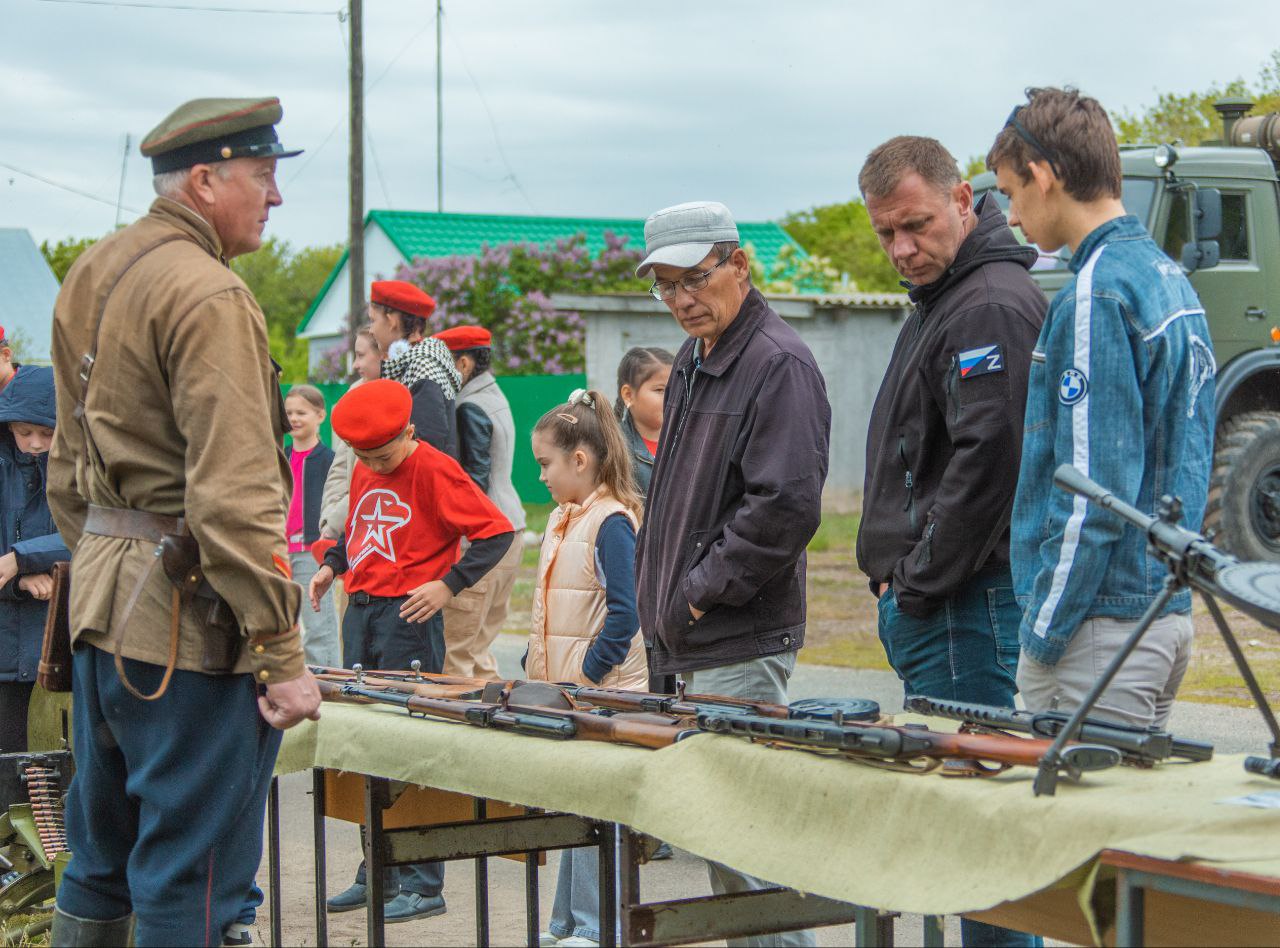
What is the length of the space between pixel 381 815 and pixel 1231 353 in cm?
957

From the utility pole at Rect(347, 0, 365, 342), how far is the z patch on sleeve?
16167 millimetres

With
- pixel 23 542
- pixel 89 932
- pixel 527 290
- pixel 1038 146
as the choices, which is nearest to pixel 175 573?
pixel 89 932

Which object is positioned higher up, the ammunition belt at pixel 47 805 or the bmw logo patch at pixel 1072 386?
the bmw logo patch at pixel 1072 386

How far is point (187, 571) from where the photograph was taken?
3074 mm

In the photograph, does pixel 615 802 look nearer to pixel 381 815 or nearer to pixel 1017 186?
pixel 381 815

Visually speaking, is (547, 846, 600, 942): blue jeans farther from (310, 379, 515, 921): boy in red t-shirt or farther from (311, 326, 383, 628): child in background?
(311, 326, 383, 628): child in background

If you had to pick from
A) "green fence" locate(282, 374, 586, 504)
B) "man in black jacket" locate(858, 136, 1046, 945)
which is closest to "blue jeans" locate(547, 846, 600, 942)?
"man in black jacket" locate(858, 136, 1046, 945)

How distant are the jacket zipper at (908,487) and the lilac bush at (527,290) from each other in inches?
808

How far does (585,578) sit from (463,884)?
5.37 feet

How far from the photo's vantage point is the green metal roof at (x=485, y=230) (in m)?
37.4

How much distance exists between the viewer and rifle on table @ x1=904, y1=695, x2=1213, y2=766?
8.61ft

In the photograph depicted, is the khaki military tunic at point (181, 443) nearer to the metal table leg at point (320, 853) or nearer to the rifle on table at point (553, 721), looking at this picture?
the rifle on table at point (553, 721)

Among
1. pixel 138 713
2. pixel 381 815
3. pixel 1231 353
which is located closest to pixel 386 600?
pixel 381 815

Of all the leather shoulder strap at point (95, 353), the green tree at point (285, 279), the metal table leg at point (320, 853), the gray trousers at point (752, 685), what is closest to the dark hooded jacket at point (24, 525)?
the metal table leg at point (320, 853)
